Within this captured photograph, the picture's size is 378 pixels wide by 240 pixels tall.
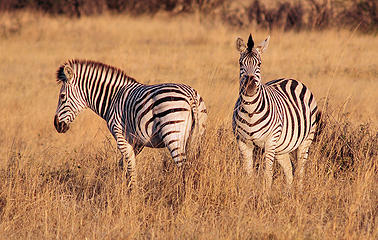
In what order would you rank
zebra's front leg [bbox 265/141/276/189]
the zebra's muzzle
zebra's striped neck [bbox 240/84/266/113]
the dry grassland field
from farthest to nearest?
the zebra's muzzle → zebra's front leg [bbox 265/141/276/189] → zebra's striped neck [bbox 240/84/266/113] → the dry grassland field

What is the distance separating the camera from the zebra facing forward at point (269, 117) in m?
4.69

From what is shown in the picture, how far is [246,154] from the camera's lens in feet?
16.3

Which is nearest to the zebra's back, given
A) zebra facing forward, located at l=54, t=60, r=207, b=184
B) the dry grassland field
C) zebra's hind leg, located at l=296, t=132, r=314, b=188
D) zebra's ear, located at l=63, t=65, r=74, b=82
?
zebra facing forward, located at l=54, t=60, r=207, b=184

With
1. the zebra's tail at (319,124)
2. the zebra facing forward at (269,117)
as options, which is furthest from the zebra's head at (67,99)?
the zebra's tail at (319,124)

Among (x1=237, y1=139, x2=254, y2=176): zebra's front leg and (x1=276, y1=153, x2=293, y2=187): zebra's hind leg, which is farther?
(x1=276, y1=153, x2=293, y2=187): zebra's hind leg

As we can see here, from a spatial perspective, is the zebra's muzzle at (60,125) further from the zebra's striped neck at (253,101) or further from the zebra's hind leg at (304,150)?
the zebra's hind leg at (304,150)

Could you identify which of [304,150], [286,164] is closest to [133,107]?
[286,164]

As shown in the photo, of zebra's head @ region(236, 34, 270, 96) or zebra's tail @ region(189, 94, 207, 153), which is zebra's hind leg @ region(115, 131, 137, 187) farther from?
zebra's head @ region(236, 34, 270, 96)

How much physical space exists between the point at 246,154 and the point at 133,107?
1244mm

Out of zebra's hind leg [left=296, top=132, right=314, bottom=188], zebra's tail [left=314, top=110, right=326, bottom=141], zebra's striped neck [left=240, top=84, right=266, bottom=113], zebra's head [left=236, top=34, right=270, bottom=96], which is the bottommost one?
zebra's hind leg [left=296, top=132, right=314, bottom=188]

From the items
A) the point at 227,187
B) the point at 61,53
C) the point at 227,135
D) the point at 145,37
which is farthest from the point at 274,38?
the point at 227,187

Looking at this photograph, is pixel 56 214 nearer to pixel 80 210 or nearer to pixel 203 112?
pixel 80 210

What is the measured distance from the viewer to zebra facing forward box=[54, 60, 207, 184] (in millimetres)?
4991

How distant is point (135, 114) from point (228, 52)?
8749mm
